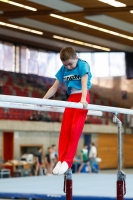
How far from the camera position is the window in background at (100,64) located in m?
31.0

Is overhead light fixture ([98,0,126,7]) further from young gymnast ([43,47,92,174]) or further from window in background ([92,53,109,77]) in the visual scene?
young gymnast ([43,47,92,174])

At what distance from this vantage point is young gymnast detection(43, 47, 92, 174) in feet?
18.3

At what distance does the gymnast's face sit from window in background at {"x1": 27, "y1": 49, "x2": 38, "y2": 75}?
79.1ft

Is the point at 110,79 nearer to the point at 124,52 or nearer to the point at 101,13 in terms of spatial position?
the point at 124,52

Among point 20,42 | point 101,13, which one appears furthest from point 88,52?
point 101,13

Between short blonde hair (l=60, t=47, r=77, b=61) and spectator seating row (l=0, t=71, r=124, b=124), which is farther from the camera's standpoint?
spectator seating row (l=0, t=71, r=124, b=124)

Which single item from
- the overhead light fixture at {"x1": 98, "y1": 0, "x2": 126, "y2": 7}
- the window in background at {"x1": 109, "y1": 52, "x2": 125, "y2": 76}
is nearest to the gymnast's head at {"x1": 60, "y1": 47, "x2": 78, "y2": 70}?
the overhead light fixture at {"x1": 98, "y1": 0, "x2": 126, "y2": 7}

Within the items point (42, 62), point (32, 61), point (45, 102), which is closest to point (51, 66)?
point (42, 62)

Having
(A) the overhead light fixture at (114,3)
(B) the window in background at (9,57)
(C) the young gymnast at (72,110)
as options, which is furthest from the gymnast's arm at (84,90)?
(B) the window in background at (9,57)

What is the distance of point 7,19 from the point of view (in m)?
22.2

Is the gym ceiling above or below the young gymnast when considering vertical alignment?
above

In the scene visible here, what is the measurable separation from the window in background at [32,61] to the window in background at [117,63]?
Result: 4.81m

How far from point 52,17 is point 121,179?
16442mm

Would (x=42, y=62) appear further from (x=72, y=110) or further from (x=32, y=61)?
(x=72, y=110)
